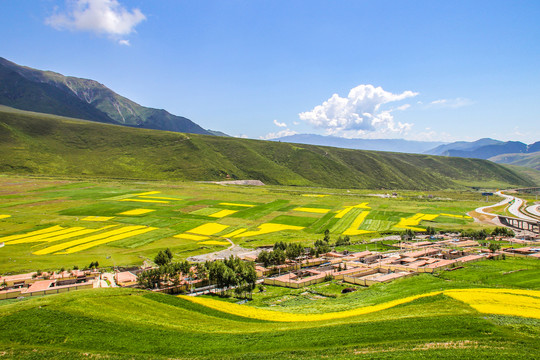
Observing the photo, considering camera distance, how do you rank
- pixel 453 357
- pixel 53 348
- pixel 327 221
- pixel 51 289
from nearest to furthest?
pixel 453 357, pixel 53 348, pixel 51 289, pixel 327 221

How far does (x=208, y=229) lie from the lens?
86.9 meters

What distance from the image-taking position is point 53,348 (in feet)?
66.4

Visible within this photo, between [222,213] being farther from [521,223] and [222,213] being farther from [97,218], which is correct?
[521,223]

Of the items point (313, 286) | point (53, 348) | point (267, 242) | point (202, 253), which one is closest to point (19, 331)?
point (53, 348)

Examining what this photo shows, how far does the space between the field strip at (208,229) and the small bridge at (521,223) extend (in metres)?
90.4

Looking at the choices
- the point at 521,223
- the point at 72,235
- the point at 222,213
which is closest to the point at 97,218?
the point at 72,235

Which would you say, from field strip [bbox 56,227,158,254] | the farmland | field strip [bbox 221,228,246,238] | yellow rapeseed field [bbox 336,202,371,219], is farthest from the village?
yellow rapeseed field [bbox 336,202,371,219]

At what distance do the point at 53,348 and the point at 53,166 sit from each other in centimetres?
20209

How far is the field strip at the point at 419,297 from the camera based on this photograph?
2808 cm

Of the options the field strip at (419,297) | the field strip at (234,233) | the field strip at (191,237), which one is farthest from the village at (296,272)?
the field strip at (191,237)

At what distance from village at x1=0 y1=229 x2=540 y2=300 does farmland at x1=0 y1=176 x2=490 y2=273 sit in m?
8.49

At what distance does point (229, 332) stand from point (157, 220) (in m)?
72.8

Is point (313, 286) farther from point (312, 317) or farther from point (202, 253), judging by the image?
point (202, 253)

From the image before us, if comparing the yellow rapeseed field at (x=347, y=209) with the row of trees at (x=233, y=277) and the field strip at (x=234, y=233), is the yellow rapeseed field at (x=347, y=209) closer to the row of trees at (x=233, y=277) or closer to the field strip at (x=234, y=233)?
the field strip at (x=234, y=233)
